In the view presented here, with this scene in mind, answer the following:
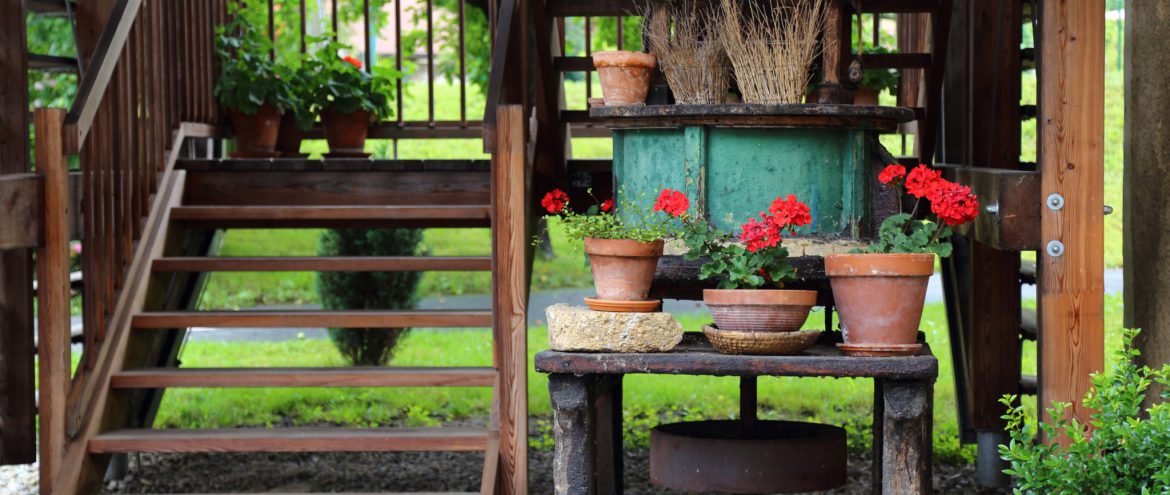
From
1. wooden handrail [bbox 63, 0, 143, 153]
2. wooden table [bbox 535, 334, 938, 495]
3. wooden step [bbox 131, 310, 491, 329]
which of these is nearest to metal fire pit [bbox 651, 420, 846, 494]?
wooden table [bbox 535, 334, 938, 495]

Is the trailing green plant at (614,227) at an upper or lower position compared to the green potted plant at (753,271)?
upper

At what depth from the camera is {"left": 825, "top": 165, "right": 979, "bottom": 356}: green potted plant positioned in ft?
11.3

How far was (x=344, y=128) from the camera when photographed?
6984 millimetres

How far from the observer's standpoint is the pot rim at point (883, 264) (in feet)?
11.3

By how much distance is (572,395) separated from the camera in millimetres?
3521

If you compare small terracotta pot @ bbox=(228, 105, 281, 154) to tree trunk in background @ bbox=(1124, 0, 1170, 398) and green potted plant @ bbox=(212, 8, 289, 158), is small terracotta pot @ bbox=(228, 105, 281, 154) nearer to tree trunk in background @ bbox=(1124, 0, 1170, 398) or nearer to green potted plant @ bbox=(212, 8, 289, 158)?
green potted plant @ bbox=(212, 8, 289, 158)

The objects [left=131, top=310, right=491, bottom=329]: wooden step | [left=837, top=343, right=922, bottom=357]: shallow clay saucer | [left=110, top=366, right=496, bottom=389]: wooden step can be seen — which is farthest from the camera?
[left=131, top=310, right=491, bottom=329]: wooden step

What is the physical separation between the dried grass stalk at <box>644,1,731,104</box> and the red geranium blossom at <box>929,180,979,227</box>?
863 millimetres

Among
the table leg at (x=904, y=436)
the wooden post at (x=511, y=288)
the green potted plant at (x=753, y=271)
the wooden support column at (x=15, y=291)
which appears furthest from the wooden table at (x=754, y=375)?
the wooden support column at (x=15, y=291)

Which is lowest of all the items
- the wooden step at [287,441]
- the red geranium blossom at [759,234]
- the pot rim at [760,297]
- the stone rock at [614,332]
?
the wooden step at [287,441]

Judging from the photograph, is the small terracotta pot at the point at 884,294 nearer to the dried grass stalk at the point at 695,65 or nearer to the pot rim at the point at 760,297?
the pot rim at the point at 760,297

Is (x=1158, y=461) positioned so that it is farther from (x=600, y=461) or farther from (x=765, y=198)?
(x=600, y=461)

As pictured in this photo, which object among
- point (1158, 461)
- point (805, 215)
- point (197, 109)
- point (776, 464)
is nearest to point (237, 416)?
point (197, 109)

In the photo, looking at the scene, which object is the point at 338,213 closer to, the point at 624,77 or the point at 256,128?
the point at 256,128
